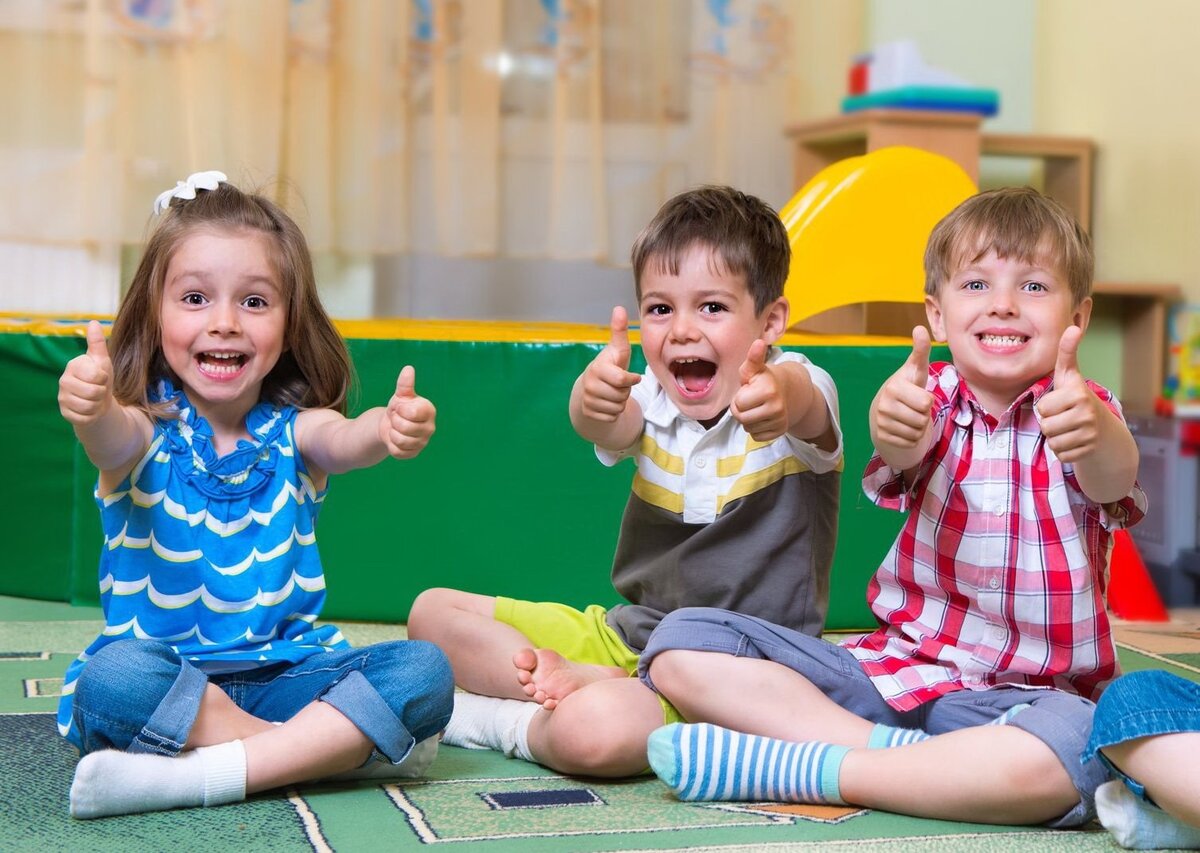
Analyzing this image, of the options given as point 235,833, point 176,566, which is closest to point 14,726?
point 176,566

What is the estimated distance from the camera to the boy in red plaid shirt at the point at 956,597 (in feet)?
2.98

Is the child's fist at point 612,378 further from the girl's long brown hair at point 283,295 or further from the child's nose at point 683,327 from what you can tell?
the girl's long brown hair at point 283,295

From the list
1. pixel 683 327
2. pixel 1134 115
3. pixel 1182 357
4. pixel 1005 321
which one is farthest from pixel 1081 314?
pixel 1134 115

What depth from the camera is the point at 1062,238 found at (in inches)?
38.8

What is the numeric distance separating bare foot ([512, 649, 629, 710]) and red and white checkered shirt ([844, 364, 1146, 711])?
216 mm

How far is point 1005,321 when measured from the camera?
3.20ft

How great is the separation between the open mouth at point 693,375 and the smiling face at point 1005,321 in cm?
19

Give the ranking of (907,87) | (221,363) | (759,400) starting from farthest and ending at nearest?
1. (907,87)
2. (221,363)
3. (759,400)

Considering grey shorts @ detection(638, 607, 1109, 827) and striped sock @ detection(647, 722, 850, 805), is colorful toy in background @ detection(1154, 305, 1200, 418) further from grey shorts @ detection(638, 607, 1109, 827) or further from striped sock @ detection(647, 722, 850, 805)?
striped sock @ detection(647, 722, 850, 805)

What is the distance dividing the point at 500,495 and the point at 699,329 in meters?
0.48

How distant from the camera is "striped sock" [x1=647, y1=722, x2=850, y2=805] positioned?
2.98 ft

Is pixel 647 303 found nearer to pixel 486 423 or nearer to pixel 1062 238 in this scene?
pixel 1062 238

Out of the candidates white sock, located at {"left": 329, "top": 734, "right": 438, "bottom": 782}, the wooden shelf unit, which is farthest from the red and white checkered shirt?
the wooden shelf unit

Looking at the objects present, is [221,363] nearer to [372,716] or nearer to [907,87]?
[372,716]
